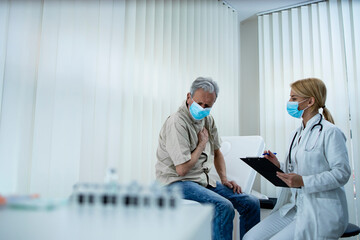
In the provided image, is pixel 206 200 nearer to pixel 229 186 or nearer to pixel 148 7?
pixel 229 186

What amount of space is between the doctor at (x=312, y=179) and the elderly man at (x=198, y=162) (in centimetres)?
20

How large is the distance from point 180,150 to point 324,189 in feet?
2.40

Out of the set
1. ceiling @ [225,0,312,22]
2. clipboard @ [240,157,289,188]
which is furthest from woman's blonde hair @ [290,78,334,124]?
ceiling @ [225,0,312,22]

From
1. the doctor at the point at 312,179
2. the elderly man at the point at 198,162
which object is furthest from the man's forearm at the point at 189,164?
the doctor at the point at 312,179

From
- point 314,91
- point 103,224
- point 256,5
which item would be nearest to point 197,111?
point 314,91

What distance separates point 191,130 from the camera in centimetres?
179

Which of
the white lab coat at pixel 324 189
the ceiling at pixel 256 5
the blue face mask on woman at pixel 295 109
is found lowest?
the white lab coat at pixel 324 189

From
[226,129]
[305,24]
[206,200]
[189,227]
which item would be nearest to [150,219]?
[189,227]

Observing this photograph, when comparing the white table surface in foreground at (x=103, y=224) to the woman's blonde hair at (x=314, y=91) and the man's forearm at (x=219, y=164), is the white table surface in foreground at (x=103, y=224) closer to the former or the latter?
the woman's blonde hair at (x=314, y=91)

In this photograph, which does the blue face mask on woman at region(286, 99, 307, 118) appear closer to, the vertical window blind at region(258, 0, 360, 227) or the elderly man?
the elderly man

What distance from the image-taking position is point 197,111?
1.78m

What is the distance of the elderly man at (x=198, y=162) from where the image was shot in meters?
1.57

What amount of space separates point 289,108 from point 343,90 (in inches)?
65.8

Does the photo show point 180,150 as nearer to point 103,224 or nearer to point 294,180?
point 294,180
